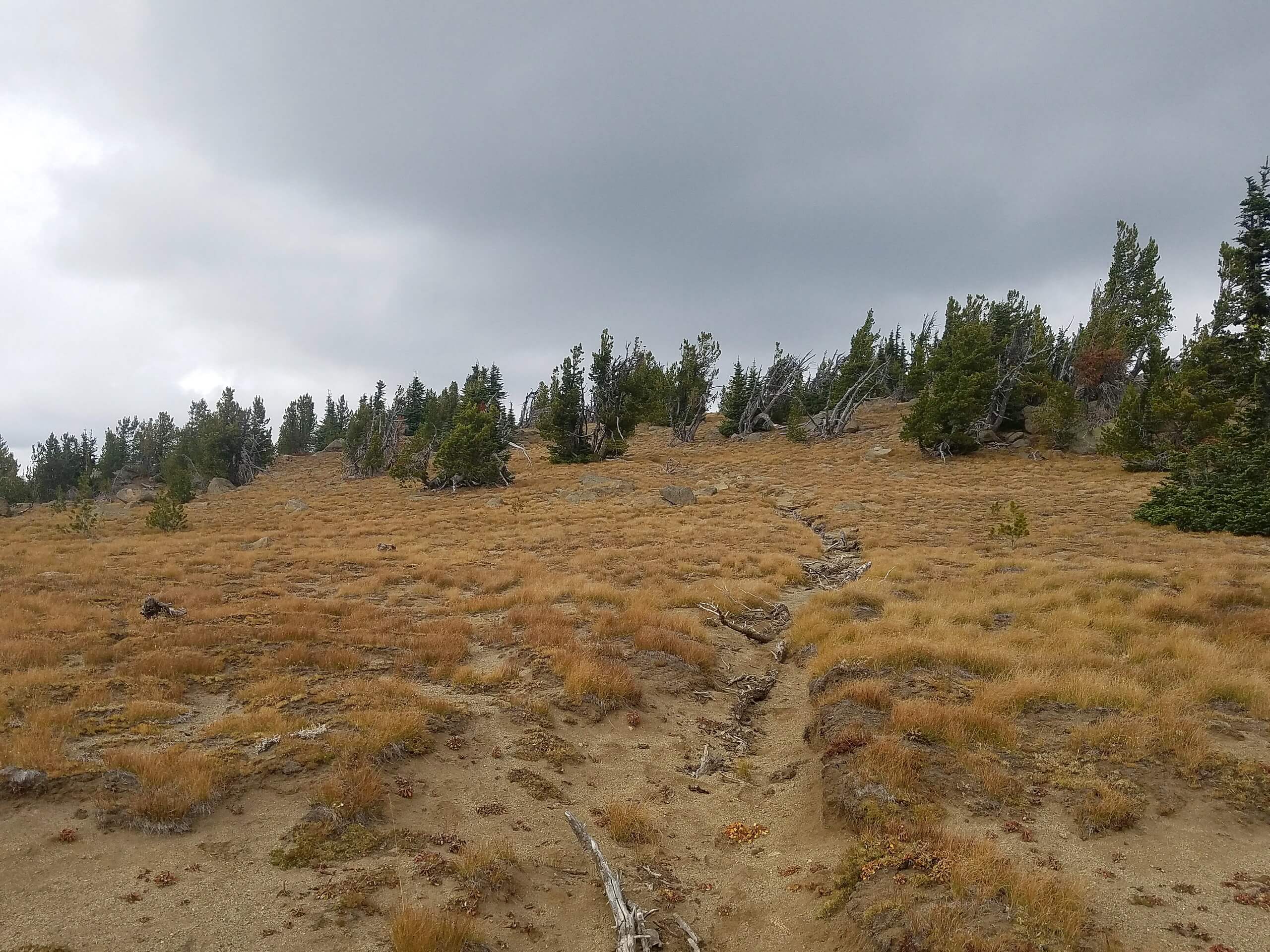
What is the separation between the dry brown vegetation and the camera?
5.92m

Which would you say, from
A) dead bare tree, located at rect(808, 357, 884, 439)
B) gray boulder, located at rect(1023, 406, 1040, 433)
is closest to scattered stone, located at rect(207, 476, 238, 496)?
dead bare tree, located at rect(808, 357, 884, 439)

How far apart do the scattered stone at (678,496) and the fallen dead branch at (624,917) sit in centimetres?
3044

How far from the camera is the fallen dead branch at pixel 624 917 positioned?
5418 mm

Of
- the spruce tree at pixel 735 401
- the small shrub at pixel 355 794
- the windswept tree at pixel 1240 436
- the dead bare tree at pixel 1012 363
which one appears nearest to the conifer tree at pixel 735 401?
the spruce tree at pixel 735 401

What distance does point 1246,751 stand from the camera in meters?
7.98

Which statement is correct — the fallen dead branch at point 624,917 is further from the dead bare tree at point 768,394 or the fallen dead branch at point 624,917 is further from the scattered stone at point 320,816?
the dead bare tree at point 768,394

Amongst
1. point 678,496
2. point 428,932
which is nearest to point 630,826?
point 428,932

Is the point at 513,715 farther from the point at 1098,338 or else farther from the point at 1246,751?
the point at 1098,338

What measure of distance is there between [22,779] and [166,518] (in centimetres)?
3369

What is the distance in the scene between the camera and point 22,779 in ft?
22.2

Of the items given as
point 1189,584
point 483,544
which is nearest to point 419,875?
point 1189,584

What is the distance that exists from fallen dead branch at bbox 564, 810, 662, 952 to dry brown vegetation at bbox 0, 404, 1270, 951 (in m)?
0.28

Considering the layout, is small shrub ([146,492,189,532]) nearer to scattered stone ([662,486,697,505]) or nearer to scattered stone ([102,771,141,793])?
scattered stone ([662,486,697,505])

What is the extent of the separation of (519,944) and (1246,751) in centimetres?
910
